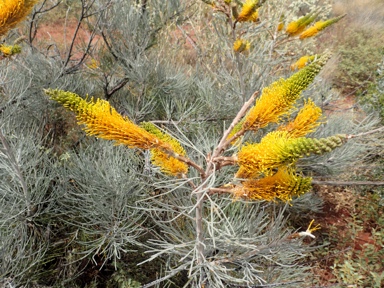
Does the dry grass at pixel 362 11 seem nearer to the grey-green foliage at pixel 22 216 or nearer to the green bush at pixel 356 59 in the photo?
the green bush at pixel 356 59

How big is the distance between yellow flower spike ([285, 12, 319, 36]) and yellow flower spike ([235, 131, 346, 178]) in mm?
1094

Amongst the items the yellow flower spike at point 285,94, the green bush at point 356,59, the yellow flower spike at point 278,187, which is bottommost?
the green bush at point 356,59

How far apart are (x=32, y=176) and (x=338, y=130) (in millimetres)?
2217

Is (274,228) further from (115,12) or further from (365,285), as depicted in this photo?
(115,12)

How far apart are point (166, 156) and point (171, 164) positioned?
0.10ft

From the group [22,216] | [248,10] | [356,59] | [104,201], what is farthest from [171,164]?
[356,59]

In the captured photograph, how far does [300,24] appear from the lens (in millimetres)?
1758

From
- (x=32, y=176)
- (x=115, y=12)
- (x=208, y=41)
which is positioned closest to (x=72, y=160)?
(x=32, y=176)

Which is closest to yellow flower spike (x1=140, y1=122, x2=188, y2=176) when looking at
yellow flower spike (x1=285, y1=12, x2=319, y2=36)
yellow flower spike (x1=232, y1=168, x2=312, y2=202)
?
yellow flower spike (x1=232, y1=168, x2=312, y2=202)

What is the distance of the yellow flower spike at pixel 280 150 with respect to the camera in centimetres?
67

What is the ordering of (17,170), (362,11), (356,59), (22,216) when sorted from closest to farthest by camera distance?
1. (17,170)
2. (22,216)
3. (356,59)
4. (362,11)

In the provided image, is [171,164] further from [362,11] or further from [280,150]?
[362,11]

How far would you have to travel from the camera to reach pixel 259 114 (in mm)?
822

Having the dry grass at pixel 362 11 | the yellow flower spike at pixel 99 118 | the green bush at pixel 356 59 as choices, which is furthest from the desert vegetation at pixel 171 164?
the dry grass at pixel 362 11
